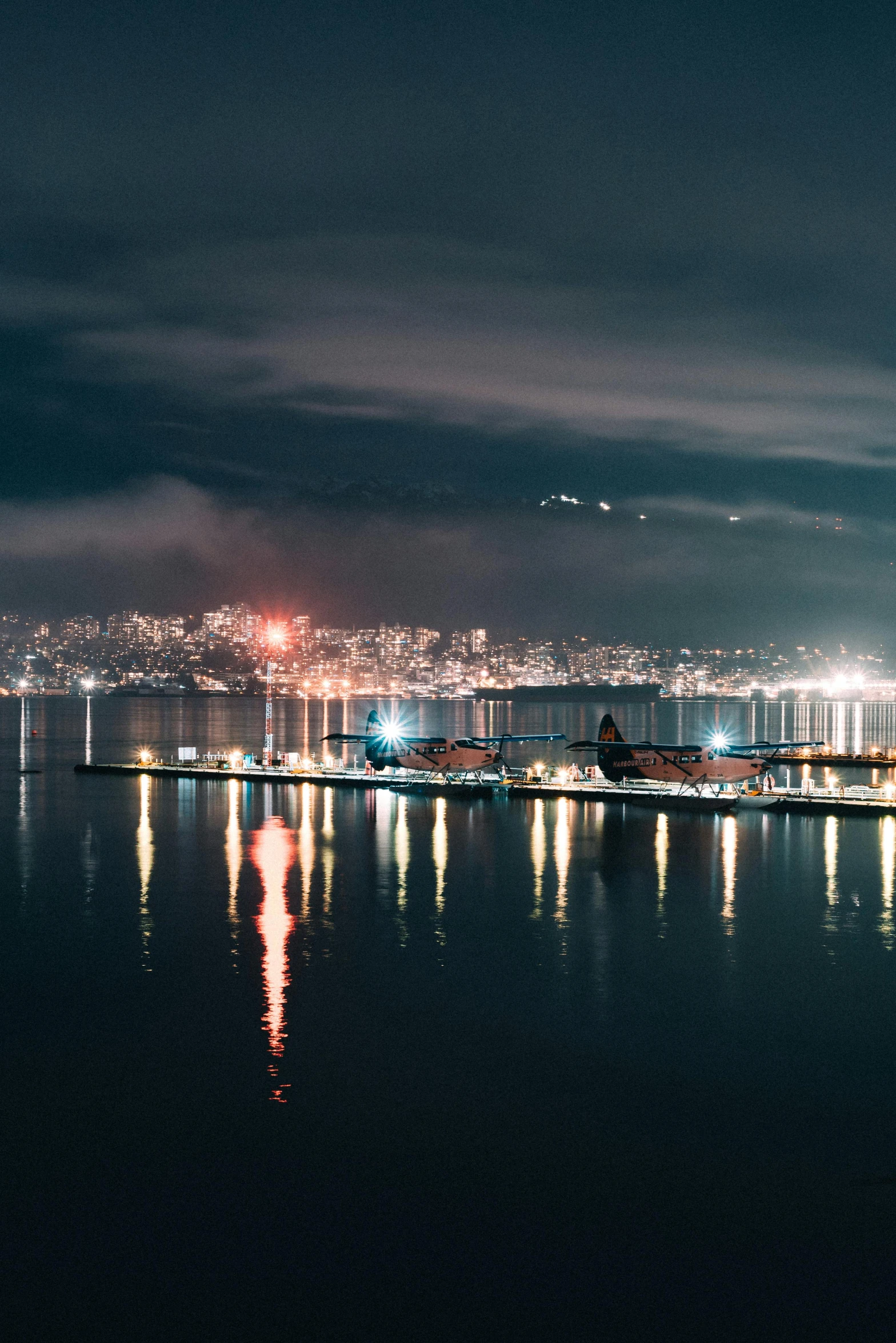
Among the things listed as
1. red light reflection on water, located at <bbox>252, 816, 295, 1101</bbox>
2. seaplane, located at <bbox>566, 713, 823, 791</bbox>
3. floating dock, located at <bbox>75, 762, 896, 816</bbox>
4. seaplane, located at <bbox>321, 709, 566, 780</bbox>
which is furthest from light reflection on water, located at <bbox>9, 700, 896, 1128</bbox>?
seaplane, located at <bbox>321, 709, 566, 780</bbox>

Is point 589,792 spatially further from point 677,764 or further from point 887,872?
point 887,872

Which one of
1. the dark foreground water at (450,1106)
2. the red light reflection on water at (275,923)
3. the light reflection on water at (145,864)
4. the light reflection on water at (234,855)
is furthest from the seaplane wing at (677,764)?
the light reflection on water at (145,864)

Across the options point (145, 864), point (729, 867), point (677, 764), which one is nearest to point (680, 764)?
point (677, 764)

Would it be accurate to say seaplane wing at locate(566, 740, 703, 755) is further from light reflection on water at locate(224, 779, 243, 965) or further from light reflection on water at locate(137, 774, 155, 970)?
light reflection on water at locate(137, 774, 155, 970)

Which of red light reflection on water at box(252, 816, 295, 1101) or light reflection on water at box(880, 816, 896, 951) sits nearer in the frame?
red light reflection on water at box(252, 816, 295, 1101)

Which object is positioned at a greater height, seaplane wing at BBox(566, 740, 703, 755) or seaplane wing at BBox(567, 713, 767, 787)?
seaplane wing at BBox(566, 740, 703, 755)

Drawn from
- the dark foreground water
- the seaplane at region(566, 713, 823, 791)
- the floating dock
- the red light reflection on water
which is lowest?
the dark foreground water

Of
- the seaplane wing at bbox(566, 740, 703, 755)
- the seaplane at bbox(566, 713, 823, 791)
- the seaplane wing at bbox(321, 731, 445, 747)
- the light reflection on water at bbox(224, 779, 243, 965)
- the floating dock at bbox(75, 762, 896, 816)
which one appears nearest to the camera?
the light reflection on water at bbox(224, 779, 243, 965)
